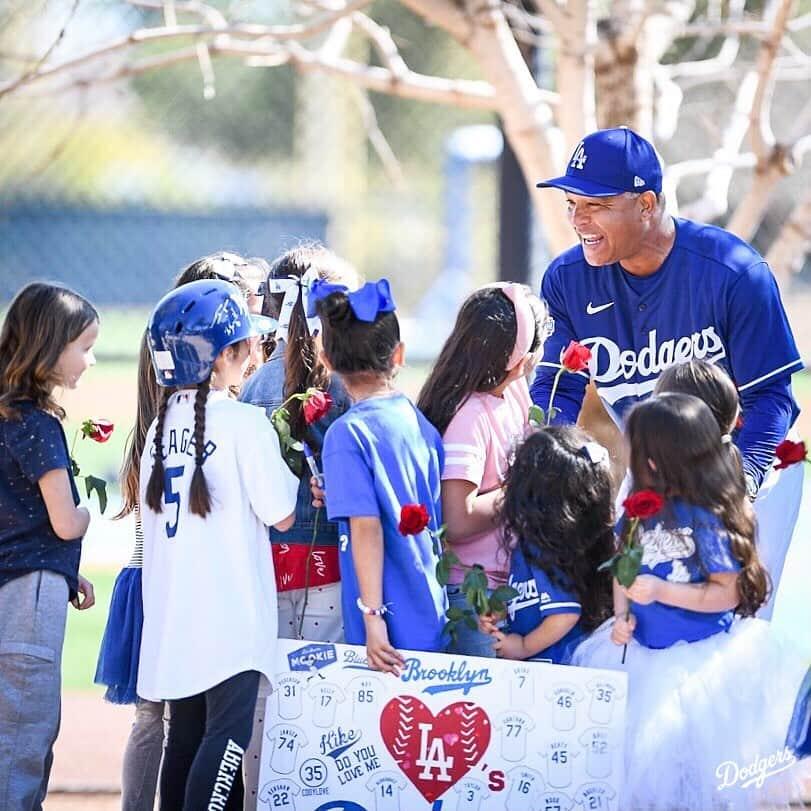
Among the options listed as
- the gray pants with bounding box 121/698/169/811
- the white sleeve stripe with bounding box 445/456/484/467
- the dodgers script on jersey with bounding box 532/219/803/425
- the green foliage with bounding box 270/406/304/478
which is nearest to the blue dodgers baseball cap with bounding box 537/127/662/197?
the dodgers script on jersey with bounding box 532/219/803/425

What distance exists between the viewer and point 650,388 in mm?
3232

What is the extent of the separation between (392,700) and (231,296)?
93 cm

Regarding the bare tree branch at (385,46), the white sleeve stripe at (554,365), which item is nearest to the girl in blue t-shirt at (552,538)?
the white sleeve stripe at (554,365)

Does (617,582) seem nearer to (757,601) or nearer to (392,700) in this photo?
(757,601)

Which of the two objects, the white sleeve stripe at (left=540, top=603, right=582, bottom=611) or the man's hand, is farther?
the man's hand

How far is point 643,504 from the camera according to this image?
101 inches

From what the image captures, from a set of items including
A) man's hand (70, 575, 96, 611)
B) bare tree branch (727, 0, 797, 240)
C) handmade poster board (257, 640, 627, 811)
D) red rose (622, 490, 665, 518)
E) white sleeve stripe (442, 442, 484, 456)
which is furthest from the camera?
bare tree branch (727, 0, 797, 240)

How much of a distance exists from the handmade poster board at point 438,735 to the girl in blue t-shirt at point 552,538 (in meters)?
0.14

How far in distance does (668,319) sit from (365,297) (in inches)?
32.6

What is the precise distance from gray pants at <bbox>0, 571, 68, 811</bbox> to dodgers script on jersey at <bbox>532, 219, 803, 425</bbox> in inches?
50.6

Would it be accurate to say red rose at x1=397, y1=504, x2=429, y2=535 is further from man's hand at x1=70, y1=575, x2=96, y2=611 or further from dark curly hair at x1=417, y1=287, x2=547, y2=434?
man's hand at x1=70, y1=575, x2=96, y2=611

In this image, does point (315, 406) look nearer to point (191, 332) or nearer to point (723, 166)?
point (191, 332)

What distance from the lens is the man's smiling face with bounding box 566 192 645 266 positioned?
3.14m

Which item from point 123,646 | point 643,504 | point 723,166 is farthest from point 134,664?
point 723,166
